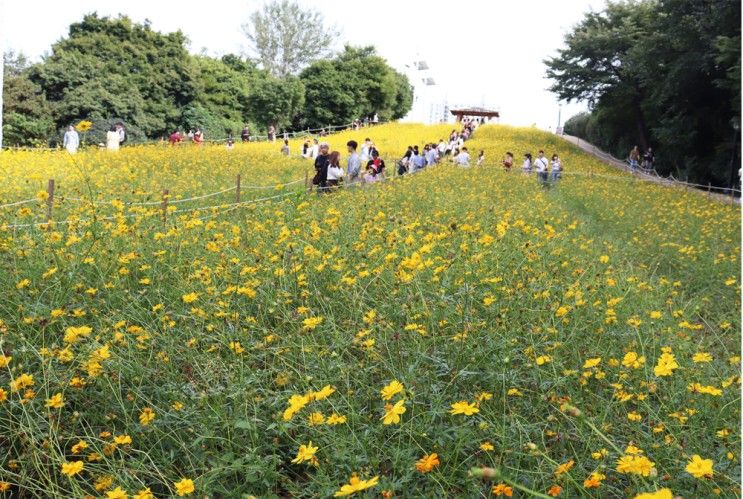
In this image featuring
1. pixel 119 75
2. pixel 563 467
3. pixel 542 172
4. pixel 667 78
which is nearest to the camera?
pixel 563 467

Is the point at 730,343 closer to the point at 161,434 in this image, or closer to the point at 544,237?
the point at 544,237

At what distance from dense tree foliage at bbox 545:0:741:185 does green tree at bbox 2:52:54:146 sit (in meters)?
20.7

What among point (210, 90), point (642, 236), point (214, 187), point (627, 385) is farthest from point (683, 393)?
point (210, 90)

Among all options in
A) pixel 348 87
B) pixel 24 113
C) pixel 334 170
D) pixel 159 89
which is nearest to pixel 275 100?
pixel 348 87

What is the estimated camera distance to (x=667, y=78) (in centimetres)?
1888

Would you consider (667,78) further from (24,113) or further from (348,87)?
(348,87)

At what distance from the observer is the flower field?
2.00 m

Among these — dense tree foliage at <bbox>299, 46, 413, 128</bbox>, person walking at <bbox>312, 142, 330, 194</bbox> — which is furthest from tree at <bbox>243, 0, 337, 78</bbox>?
person walking at <bbox>312, 142, 330, 194</bbox>

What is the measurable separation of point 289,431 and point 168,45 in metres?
34.5

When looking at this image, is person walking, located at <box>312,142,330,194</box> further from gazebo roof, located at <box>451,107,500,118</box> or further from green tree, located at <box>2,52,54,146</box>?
gazebo roof, located at <box>451,107,500,118</box>

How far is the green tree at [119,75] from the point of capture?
91.9ft

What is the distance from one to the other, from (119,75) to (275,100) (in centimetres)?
920

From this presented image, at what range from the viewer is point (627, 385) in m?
2.67

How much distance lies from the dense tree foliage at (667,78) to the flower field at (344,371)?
12967mm
